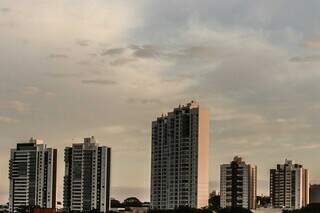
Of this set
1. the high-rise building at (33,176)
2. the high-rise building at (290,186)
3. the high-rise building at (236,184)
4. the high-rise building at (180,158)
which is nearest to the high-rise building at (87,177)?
the high-rise building at (33,176)

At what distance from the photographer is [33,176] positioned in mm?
60125

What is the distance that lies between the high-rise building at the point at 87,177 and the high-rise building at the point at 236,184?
8.44 metres

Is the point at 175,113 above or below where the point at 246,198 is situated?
above

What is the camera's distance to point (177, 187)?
Result: 179 feet

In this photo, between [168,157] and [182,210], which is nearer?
[182,210]

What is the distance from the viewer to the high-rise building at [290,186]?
63.8m

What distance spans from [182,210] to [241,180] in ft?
31.8

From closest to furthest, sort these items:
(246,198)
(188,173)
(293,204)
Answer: (188,173) < (246,198) < (293,204)

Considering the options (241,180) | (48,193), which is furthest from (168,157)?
(48,193)

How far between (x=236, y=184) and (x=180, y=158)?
5.72 meters

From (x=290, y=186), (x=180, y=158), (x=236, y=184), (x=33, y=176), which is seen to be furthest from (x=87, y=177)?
(x=290, y=186)

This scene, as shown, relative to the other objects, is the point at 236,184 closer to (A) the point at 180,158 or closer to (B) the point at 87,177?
(A) the point at 180,158

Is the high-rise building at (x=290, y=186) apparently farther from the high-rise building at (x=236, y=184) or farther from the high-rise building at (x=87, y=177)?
the high-rise building at (x=87, y=177)

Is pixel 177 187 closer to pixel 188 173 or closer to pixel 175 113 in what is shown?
pixel 188 173
